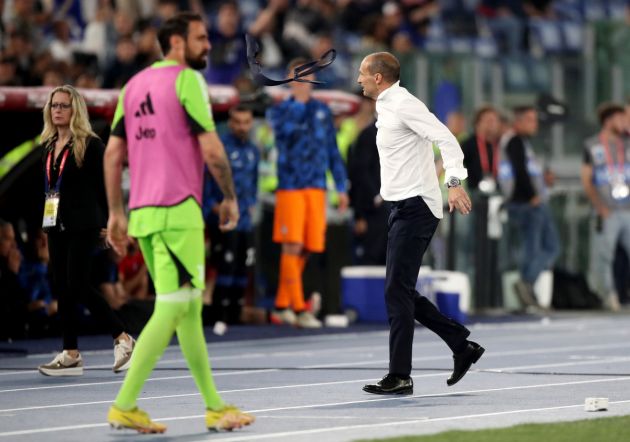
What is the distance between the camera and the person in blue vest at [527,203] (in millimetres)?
21281

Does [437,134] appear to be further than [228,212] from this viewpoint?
Yes

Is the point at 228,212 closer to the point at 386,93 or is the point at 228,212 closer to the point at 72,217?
the point at 386,93

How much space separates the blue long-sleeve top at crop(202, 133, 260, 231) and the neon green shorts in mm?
8475

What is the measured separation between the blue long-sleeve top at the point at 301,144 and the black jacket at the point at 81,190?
5112 millimetres

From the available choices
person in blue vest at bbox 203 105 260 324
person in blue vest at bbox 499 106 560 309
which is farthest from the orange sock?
person in blue vest at bbox 499 106 560 309

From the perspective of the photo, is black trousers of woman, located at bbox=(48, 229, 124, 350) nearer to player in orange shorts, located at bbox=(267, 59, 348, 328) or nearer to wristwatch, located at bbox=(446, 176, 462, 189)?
wristwatch, located at bbox=(446, 176, 462, 189)

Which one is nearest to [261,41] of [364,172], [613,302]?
[364,172]

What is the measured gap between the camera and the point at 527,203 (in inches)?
845

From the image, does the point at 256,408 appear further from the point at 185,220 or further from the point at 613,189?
the point at 613,189

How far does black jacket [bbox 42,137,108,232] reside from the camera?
12.6 meters

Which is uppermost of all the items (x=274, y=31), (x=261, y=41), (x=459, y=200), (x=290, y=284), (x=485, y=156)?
(x=274, y=31)

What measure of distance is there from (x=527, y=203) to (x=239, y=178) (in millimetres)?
5276

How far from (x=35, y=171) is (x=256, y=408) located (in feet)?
22.5

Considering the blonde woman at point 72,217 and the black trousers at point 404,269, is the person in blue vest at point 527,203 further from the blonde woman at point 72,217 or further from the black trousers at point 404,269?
the black trousers at point 404,269
